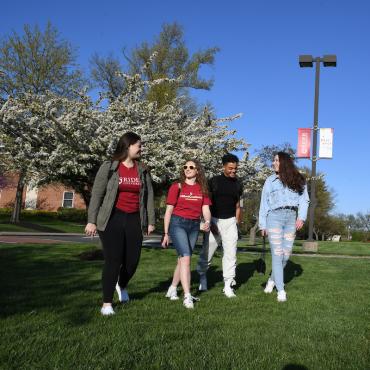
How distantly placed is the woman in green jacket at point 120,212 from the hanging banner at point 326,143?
552 inches

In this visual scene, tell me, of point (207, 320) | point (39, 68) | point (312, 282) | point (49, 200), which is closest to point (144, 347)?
point (207, 320)

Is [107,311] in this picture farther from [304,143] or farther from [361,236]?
[361,236]

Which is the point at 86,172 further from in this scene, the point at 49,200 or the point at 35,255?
the point at 49,200

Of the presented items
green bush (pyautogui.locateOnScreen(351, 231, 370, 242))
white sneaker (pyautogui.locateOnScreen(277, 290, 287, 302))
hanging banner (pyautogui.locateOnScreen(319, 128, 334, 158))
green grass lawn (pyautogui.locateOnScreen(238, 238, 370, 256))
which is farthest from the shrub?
green bush (pyautogui.locateOnScreen(351, 231, 370, 242))

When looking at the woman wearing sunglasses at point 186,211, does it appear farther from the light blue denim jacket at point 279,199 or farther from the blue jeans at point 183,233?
the light blue denim jacket at point 279,199

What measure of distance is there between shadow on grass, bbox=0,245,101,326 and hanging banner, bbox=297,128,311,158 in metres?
10.8

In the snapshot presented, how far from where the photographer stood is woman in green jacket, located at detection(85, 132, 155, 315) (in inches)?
189

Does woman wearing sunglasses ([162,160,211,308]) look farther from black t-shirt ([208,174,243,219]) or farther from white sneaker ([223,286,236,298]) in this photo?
white sneaker ([223,286,236,298])

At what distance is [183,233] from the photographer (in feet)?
18.2

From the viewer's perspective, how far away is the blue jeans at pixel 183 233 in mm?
5516

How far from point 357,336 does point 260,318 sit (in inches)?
37.8

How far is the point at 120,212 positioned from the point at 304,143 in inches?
564

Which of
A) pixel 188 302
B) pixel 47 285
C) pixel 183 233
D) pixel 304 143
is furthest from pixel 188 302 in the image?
pixel 304 143

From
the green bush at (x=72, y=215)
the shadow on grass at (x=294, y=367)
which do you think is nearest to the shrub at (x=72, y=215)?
the green bush at (x=72, y=215)
